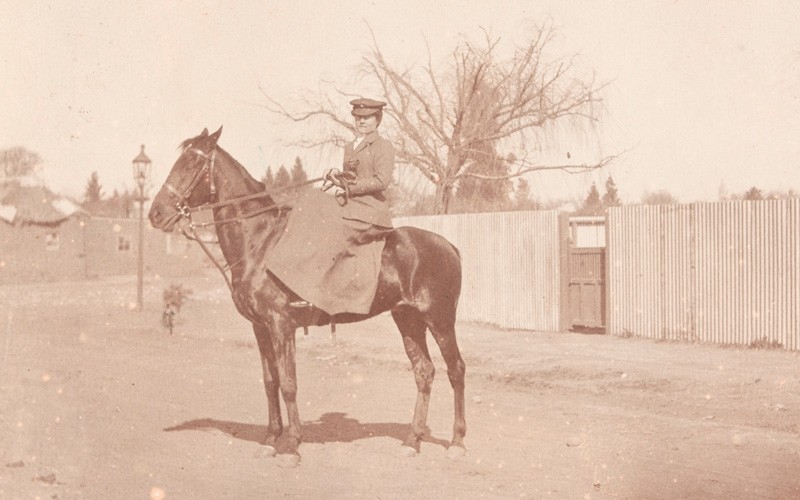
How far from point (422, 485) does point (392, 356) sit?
8.81 meters

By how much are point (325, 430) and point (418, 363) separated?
1315 millimetres

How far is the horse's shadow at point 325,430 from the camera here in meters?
8.21

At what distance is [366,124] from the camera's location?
25.7 ft

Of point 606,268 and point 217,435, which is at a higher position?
point 606,268

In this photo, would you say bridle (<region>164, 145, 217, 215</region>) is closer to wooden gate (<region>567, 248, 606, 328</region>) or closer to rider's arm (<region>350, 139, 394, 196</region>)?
rider's arm (<region>350, 139, 394, 196</region>)

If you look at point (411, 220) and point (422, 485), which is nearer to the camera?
point (422, 485)

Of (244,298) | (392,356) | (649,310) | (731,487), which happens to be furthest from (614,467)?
(649,310)

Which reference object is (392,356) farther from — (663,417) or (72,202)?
(72,202)

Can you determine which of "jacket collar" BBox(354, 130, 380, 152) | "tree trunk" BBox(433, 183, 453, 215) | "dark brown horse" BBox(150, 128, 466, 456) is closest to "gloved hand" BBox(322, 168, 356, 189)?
"jacket collar" BBox(354, 130, 380, 152)

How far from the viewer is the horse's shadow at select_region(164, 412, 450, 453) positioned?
8.21m

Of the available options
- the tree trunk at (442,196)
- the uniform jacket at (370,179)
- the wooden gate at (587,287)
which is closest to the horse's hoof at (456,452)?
the uniform jacket at (370,179)

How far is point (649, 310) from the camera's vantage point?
16.0 meters

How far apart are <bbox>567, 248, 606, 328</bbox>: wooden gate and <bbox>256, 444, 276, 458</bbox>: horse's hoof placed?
37.0 feet

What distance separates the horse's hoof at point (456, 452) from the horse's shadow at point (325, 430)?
38cm
